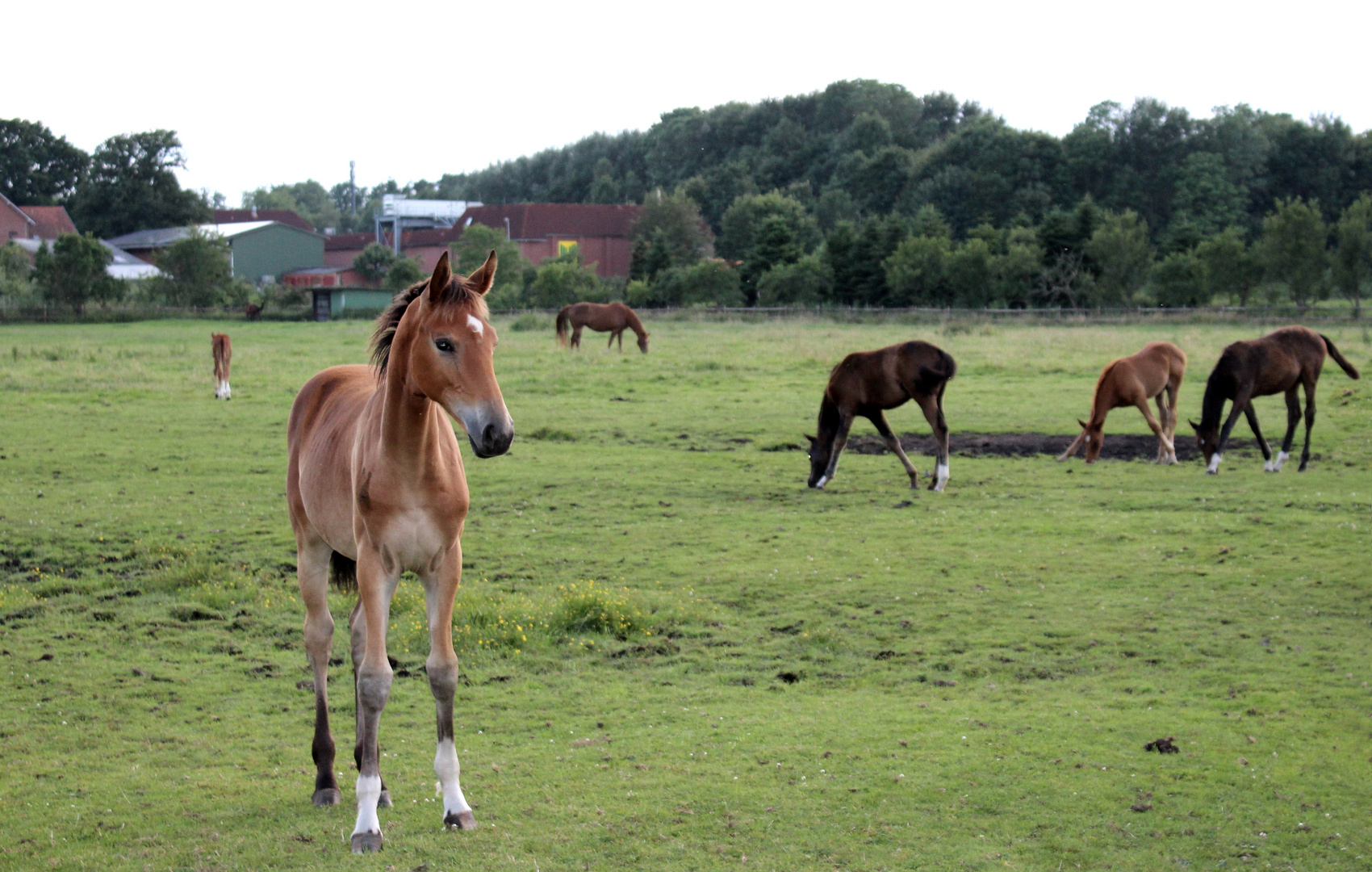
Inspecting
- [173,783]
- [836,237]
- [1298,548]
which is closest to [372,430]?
[173,783]

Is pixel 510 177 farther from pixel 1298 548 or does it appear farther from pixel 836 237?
pixel 1298 548

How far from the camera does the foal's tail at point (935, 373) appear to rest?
1358 cm

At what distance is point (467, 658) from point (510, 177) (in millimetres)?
125188

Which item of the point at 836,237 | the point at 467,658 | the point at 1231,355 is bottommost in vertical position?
the point at 467,658

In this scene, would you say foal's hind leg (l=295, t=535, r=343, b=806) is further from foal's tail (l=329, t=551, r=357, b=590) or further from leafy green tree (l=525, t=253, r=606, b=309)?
leafy green tree (l=525, t=253, r=606, b=309)

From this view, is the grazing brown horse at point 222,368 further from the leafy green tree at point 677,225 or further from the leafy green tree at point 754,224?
the leafy green tree at point 677,225

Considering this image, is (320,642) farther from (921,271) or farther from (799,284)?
(799,284)

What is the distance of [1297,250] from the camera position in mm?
49375

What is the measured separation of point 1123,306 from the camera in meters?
50.1

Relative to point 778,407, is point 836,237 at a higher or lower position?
higher

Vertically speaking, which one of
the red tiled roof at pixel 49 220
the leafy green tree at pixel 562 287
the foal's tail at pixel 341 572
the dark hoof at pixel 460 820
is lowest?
the dark hoof at pixel 460 820

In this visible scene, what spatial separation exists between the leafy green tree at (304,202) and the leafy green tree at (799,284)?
108 m

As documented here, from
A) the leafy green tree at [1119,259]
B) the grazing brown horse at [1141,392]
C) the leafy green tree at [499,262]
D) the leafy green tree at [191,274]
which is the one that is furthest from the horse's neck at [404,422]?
the leafy green tree at [191,274]

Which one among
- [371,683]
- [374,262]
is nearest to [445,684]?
[371,683]
